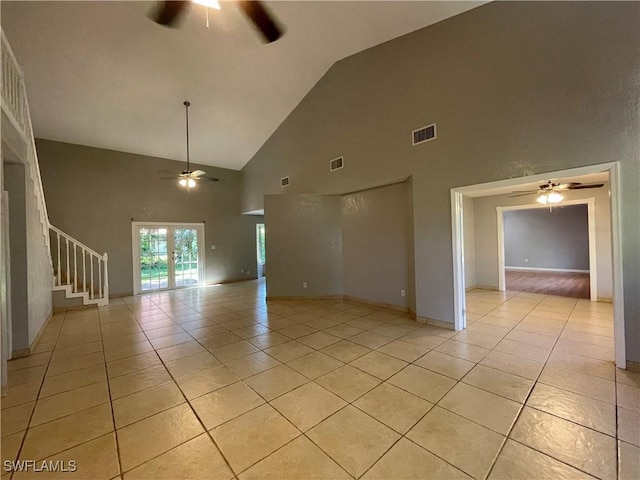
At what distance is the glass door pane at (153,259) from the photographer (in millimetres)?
7148

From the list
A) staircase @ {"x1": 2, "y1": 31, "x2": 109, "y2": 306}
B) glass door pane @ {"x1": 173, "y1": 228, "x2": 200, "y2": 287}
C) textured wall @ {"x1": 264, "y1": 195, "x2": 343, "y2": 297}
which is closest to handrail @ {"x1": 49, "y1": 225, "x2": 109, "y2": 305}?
staircase @ {"x1": 2, "y1": 31, "x2": 109, "y2": 306}

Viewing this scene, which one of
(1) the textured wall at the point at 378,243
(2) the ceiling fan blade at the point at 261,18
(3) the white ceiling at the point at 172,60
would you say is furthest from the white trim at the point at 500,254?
(2) the ceiling fan blade at the point at 261,18

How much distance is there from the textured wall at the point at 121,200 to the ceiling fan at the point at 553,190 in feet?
26.6

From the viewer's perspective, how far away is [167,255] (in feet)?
24.9

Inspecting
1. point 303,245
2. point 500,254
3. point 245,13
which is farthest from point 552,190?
point 245,13

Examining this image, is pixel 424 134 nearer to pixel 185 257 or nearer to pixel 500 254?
pixel 500 254

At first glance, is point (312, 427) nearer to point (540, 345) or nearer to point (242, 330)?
point (242, 330)

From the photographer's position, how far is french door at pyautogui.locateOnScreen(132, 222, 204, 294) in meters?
7.05

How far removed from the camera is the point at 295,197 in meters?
5.96

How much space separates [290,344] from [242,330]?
99 cm

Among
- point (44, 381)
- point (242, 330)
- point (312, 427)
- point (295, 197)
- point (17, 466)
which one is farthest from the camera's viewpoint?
point (295, 197)

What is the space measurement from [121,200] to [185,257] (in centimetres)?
221

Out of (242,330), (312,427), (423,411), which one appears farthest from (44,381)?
(423,411)

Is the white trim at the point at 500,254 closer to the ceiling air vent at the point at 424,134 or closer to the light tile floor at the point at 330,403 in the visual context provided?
the light tile floor at the point at 330,403
